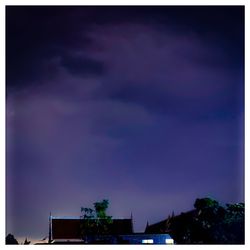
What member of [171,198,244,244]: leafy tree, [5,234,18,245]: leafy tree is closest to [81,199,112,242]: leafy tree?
[171,198,244,244]: leafy tree

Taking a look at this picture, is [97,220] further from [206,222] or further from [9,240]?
[9,240]

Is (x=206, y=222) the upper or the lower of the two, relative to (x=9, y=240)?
lower

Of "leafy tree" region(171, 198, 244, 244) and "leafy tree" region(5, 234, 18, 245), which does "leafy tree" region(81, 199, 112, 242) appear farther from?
"leafy tree" region(5, 234, 18, 245)

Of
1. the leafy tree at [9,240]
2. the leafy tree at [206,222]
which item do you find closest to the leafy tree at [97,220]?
the leafy tree at [206,222]

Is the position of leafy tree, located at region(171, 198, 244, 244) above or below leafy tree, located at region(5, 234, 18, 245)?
below

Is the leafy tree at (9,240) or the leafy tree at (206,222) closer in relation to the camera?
the leafy tree at (9,240)

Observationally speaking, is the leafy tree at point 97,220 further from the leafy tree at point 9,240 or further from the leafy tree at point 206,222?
the leafy tree at point 9,240

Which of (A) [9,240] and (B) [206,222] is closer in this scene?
(A) [9,240]

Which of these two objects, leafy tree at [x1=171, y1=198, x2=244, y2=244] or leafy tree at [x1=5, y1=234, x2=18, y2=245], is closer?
leafy tree at [x1=5, y1=234, x2=18, y2=245]

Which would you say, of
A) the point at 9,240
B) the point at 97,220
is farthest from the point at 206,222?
the point at 9,240

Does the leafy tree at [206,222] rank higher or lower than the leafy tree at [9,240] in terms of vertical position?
lower
